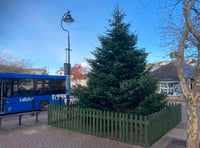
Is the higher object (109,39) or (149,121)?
(109,39)

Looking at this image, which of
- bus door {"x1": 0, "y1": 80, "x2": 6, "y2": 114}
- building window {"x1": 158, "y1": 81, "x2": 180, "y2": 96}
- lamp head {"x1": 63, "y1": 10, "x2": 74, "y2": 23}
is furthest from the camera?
building window {"x1": 158, "y1": 81, "x2": 180, "y2": 96}

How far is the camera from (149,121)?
7.29 metres

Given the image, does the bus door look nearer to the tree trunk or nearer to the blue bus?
the blue bus

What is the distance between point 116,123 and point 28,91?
9.07 m

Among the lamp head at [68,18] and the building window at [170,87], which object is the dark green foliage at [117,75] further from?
the building window at [170,87]

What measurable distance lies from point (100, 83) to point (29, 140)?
3.73 metres

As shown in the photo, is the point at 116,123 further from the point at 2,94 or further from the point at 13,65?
the point at 13,65

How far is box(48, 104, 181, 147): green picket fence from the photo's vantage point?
746cm

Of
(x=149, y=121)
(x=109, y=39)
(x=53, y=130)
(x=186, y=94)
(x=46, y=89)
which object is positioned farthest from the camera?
(x=46, y=89)

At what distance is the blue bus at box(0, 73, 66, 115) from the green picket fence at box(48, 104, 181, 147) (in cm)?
468

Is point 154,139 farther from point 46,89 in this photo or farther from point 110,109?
point 46,89

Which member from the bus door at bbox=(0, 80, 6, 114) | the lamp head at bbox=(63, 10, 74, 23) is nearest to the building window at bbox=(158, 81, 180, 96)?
the lamp head at bbox=(63, 10, 74, 23)

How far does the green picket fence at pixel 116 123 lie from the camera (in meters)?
A: 7.46

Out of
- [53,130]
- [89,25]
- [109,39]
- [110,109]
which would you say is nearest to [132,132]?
[110,109]
